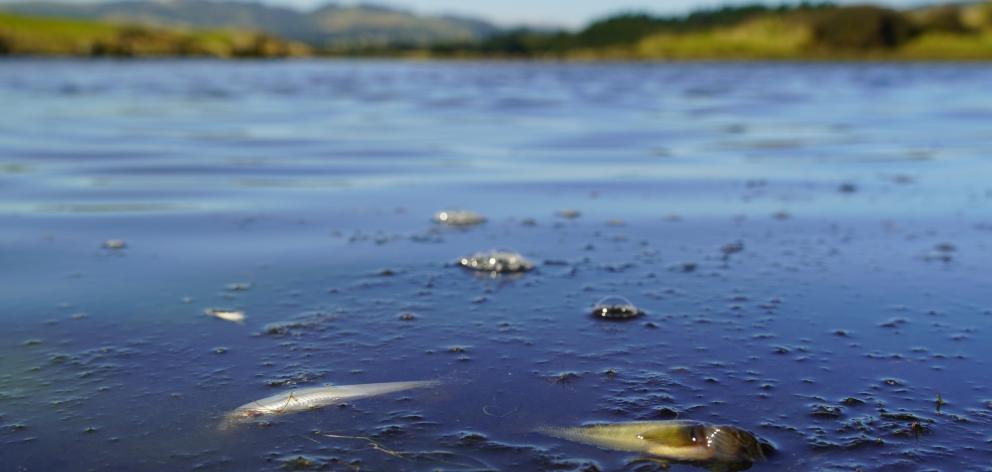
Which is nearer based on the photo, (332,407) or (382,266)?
(332,407)

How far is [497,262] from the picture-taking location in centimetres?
812

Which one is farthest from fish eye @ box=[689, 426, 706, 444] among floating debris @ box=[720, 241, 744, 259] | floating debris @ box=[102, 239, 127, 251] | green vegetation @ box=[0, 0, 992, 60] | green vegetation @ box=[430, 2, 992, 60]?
green vegetation @ box=[430, 2, 992, 60]

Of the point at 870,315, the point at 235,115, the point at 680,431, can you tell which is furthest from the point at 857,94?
the point at 680,431

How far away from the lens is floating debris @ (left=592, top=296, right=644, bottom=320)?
6629 millimetres

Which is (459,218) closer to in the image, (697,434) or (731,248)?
(731,248)

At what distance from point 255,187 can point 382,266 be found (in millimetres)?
5667

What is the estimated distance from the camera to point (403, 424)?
4.65m

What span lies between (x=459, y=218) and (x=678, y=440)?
20.8 ft

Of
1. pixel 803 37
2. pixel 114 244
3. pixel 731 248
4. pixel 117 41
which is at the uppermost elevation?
pixel 803 37

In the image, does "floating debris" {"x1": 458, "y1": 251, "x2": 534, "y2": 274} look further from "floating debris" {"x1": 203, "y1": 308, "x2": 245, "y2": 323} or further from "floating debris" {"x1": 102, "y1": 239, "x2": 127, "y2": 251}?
"floating debris" {"x1": 102, "y1": 239, "x2": 127, "y2": 251}

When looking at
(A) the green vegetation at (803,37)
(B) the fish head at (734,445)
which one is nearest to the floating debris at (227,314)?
(B) the fish head at (734,445)

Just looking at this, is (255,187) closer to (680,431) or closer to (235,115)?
(680,431)

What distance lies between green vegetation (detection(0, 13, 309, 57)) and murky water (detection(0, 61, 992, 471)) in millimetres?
105752

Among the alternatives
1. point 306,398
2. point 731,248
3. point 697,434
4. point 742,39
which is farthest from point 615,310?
point 742,39
